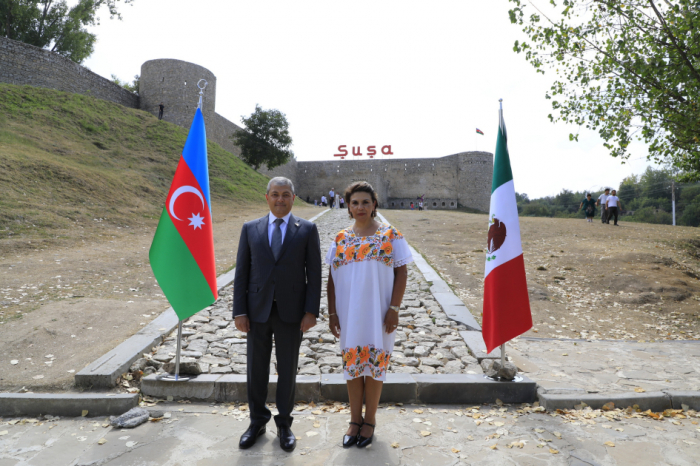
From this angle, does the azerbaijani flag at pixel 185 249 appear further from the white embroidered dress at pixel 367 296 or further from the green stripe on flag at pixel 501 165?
the green stripe on flag at pixel 501 165

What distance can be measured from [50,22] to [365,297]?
3613 cm

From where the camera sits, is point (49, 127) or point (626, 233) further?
point (49, 127)

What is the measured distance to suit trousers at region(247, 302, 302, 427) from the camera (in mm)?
2885

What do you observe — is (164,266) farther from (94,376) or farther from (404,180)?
(404,180)

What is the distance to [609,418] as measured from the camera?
11.0ft

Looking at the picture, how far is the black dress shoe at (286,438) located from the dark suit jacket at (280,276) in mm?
749

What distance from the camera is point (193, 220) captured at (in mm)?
3873

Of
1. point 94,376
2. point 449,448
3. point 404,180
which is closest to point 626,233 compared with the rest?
point 449,448

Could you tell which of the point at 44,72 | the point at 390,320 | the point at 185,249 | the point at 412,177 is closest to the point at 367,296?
the point at 390,320

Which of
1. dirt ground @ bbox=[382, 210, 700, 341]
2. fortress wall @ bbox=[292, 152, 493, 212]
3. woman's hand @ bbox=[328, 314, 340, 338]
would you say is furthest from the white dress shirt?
fortress wall @ bbox=[292, 152, 493, 212]

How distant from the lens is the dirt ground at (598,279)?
6.30 meters

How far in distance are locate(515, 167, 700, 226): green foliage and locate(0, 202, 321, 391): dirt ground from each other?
131 ft

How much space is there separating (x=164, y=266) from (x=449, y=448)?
8.94 ft

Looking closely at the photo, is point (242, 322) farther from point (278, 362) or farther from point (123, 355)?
point (123, 355)
